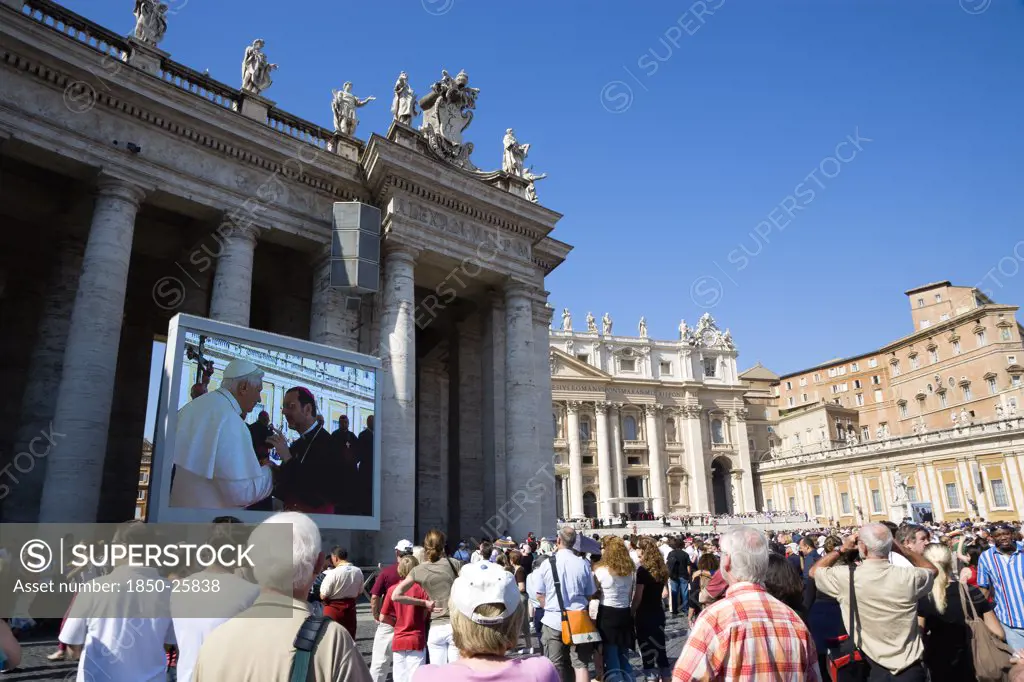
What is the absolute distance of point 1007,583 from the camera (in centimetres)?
552

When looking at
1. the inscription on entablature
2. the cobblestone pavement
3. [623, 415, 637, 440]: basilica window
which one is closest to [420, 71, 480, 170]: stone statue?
the inscription on entablature

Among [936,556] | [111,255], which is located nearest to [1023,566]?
[936,556]

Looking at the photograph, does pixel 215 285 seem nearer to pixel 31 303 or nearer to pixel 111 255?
pixel 111 255

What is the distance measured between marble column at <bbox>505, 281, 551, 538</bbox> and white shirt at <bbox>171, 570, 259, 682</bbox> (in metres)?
12.7

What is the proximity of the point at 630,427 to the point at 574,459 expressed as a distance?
7847mm

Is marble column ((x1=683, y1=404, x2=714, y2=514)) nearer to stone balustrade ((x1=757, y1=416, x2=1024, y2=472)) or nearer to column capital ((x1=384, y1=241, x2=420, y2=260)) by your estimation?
stone balustrade ((x1=757, y1=416, x2=1024, y2=472))

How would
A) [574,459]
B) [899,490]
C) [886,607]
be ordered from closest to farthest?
[886,607] < [899,490] < [574,459]

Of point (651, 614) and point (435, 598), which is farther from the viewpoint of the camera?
point (651, 614)

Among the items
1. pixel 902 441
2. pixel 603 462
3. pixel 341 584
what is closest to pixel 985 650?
pixel 341 584

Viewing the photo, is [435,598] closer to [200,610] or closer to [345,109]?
[200,610]

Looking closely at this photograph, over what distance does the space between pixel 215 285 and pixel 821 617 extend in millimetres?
12660

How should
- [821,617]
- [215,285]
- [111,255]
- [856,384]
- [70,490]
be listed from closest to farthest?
[821,617] → [70,490] → [111,255] → [215,285] → [856,384]

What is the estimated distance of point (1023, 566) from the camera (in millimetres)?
5402

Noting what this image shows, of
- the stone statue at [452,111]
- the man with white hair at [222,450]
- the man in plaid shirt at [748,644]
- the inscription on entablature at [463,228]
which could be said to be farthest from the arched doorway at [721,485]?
the man in plaid shirt at [748,644]
